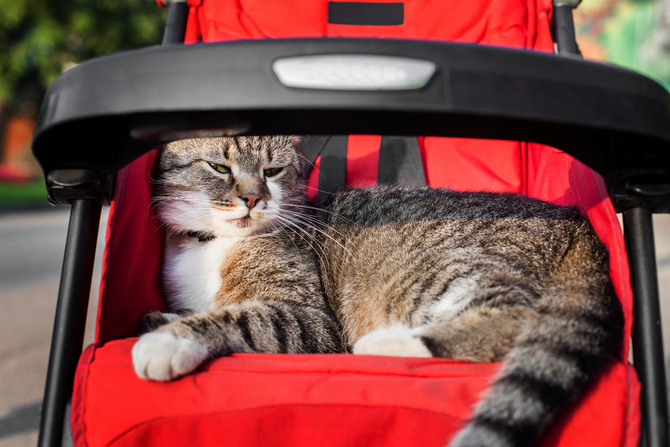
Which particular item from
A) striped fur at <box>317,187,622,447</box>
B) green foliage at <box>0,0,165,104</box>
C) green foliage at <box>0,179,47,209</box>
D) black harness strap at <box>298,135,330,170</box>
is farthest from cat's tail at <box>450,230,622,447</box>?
green foliage at <box>0,0,165,104</box>

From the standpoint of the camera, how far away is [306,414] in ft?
2.45

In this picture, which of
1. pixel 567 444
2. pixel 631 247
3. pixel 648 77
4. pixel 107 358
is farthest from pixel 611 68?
pixel 107 358

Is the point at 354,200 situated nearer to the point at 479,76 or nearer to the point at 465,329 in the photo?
the point at 465,329

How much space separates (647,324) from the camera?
792mm

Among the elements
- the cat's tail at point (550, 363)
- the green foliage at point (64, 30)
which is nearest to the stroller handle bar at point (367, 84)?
the cat's tail at point (550, 363)

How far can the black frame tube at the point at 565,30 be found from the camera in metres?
1.47

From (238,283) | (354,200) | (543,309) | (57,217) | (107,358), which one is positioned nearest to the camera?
(107,358)

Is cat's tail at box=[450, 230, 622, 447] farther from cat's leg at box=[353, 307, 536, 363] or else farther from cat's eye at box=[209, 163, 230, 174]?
cat's eye at box=[209, 163, 230, 174]

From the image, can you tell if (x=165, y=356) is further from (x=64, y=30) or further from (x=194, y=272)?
(x=64, y=30)

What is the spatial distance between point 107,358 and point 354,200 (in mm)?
962

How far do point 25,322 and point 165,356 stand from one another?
2248 millimetres

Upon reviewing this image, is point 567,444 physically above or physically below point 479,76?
below

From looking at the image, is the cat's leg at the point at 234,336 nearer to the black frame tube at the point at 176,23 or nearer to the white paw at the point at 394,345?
the white paw at the point at 394,345

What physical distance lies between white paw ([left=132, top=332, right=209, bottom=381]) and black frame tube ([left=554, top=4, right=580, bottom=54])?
1336 millimetres
